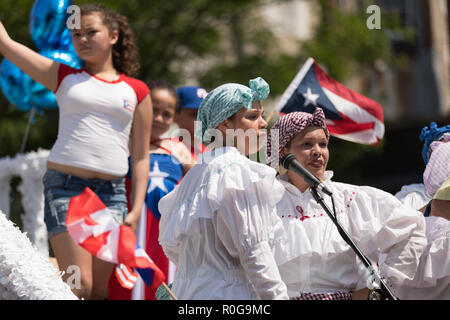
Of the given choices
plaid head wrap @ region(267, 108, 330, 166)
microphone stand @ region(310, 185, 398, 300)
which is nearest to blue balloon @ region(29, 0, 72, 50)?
plaid head wrap @ region(267, 108, 330, 166)

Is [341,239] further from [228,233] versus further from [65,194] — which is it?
[65,194]

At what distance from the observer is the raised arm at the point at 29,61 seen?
4508 millimetres

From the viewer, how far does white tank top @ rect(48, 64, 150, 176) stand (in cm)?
453

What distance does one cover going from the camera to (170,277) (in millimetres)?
5477

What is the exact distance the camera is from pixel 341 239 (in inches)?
156

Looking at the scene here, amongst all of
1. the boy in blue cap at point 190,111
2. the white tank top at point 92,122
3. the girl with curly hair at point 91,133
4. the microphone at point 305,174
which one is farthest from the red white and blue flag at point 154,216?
the microphone at point 305,174

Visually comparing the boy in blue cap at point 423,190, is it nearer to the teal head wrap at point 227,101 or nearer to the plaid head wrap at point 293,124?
the plaid head wrap at point 293,124

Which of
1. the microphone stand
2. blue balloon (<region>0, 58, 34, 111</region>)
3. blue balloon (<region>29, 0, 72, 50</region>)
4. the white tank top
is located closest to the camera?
the microphone stand

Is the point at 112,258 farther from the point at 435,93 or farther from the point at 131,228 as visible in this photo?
the point at 435,93

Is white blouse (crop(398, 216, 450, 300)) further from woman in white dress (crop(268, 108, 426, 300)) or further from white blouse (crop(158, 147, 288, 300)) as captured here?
white blouse (crop(158, 147, 288, 300))

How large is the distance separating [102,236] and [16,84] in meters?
2.14

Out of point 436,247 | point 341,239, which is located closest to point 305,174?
point 341,239

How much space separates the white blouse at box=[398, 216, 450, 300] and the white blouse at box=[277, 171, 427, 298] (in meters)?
0.13

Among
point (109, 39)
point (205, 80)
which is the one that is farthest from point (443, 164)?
point (205, 80)
